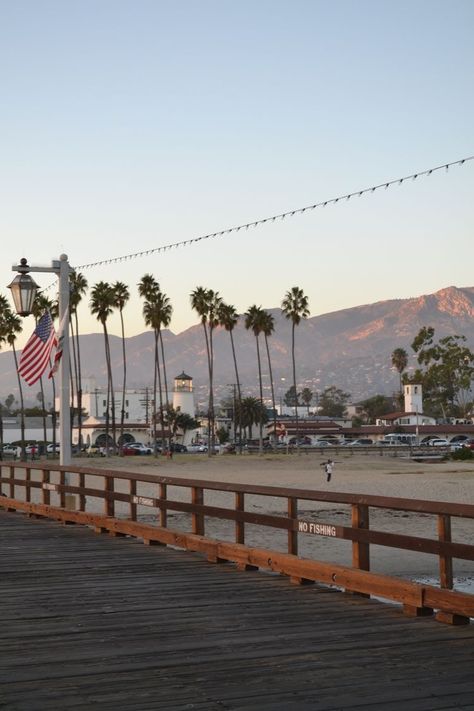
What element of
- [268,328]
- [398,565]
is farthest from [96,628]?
[268,328]

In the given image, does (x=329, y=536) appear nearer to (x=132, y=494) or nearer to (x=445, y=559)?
(x=445, y=559)

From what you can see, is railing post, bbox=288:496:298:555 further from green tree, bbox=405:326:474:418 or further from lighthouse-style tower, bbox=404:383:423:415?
lighthouse-style tower, bbox=404:383:423:415

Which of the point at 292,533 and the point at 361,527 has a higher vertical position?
the point at 361,527

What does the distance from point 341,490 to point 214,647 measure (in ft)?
139

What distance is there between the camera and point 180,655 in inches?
298

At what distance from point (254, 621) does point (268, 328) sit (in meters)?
109

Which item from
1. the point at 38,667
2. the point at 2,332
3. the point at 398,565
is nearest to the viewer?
the point at 38,667

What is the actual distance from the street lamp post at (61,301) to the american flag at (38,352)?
0.45 m

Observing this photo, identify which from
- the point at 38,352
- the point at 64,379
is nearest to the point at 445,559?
the point at 64,379

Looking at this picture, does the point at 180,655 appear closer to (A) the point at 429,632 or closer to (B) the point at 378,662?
(B) the point at 378,662

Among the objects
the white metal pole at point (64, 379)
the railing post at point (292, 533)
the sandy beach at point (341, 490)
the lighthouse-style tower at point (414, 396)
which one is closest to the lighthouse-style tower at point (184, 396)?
the lighthouse-style tower at point (414, 396)

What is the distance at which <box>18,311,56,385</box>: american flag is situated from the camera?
21578 mm

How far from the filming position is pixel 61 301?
21438 mm

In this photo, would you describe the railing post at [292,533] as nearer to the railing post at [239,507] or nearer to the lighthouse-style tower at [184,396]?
the railing post at [239,507]
